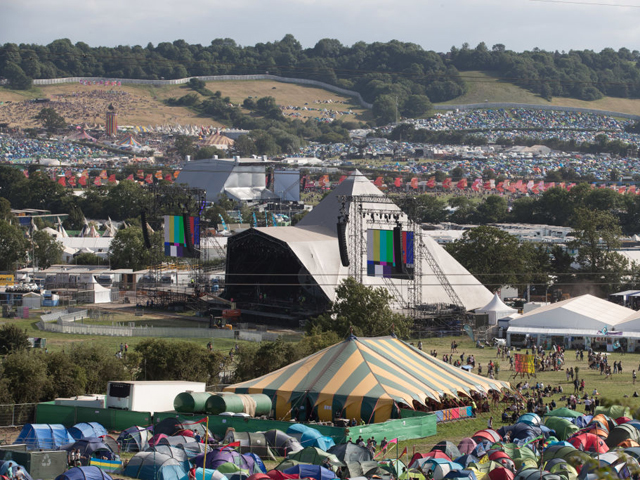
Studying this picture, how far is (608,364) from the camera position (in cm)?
4069

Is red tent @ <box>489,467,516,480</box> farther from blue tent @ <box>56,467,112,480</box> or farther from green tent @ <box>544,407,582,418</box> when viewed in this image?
blue tent @ <box>56,467,112,480</box>

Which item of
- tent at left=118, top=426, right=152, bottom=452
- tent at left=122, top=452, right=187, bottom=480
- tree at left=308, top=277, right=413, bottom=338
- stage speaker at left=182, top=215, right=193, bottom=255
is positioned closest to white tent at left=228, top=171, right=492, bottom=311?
stage speaker at left=182, top=215, right=193, bottom=255

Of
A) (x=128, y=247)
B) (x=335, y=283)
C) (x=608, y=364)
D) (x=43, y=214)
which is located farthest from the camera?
(x=43, y=214)

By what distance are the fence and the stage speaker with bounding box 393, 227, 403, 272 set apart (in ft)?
20.8

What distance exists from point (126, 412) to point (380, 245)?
22394 mm

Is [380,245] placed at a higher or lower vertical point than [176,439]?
higher

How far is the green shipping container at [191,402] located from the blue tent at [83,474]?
24.2 feet

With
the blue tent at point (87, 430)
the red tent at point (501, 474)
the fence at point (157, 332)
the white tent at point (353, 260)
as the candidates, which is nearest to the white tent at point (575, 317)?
the white tent at point (353, 260)

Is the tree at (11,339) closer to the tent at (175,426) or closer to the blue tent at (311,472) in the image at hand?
the tent at (175,426)

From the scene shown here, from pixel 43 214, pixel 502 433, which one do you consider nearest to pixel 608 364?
pixel 502 433

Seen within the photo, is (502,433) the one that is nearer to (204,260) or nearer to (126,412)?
(126,412)

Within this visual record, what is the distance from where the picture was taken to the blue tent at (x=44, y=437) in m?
24.1

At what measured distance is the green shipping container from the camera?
27.6m

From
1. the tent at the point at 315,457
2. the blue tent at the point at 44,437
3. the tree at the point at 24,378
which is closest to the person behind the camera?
the tent at the point at 315,457
